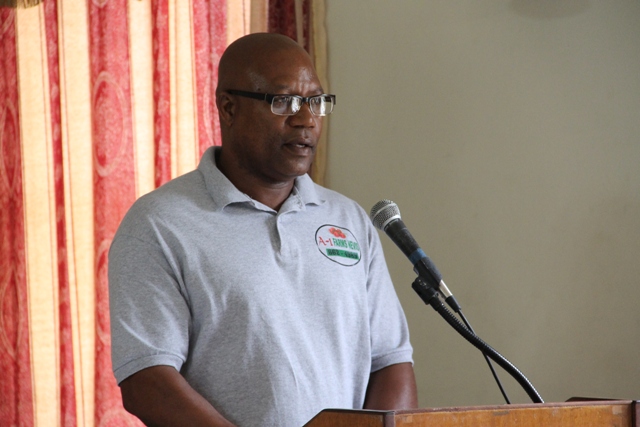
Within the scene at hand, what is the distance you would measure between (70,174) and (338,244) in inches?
40.0

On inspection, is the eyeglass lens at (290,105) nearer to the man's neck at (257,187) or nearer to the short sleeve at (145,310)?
the man's neck at (257,187)

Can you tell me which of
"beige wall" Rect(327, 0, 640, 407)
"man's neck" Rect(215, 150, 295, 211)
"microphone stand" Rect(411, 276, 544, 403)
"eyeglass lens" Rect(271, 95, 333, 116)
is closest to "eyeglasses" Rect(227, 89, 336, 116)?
"eyeglass lens" Rect(271, 95, 333, 116)

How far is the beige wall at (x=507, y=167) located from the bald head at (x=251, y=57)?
115cm

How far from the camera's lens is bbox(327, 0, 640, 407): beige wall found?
99.8 inches

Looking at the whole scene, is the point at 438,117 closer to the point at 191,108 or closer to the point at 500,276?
the point at 500,276

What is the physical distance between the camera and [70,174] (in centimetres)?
238

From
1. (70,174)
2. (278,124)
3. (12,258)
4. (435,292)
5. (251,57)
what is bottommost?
(12,258)

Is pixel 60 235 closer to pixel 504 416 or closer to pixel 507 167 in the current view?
pixel 507 167

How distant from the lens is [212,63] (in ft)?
8.70

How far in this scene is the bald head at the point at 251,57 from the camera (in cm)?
175

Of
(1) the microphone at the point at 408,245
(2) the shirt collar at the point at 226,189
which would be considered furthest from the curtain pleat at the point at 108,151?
(1) the microphone at the point at 408,245

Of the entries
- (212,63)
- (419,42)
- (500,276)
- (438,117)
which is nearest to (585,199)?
(500,276)

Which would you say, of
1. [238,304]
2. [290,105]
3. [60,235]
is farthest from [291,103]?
[60,235]

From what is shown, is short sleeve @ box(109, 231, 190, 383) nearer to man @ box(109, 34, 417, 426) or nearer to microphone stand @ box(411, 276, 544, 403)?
man @ box(109, 34, 417, 426)
